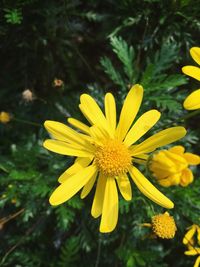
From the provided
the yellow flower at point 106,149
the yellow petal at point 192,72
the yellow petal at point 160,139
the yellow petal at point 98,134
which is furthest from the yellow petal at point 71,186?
the yellow petal at point 192,72

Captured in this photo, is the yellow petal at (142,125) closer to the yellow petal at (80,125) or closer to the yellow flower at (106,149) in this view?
the yellow flower at (106,149)

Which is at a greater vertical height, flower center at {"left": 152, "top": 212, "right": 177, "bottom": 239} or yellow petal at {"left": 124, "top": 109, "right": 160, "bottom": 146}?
yellow petal at {"left": 124, "top": 109, "right": 160, "bottom": 146}

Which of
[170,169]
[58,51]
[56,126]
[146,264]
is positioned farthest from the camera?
[58,51]

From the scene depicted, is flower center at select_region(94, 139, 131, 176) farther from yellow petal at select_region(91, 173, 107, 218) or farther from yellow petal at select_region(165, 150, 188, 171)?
yellow petal at select_region(165, 150, 188, 171)

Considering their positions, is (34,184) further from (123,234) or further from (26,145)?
(123,234)

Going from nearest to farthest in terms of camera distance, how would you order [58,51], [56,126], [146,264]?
1. [56,126]
2. [146,264]
3. [58,51]

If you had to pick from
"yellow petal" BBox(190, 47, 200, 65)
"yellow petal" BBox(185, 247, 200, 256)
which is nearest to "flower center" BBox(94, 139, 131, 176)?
"yellow petal" BBox(190, 47, 200, 65)

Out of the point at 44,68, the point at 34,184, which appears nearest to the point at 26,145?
the point at 34,184

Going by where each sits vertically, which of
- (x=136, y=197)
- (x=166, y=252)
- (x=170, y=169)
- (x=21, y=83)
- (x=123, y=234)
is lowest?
(x=166, y=252)
